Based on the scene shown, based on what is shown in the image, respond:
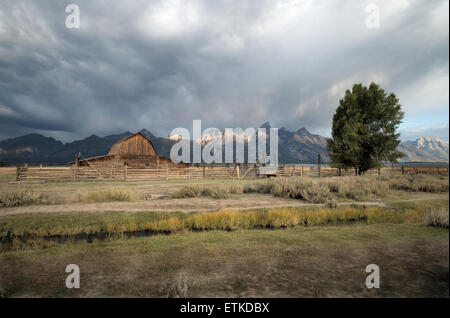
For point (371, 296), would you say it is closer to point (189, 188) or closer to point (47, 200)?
point (189, 188)

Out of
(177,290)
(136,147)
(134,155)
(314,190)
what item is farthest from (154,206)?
(136,147)

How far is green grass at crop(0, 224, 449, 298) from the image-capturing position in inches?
110

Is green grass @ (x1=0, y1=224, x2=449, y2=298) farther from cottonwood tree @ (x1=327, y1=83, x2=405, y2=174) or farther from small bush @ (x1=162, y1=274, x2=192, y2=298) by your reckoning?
cottonwood tree @ (x1=327, y1=83, x2=405, y2=174)

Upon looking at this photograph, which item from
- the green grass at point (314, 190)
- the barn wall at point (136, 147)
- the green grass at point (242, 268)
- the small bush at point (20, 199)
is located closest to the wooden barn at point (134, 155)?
the barn wall at point (136, 147)

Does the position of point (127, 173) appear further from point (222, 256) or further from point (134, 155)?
point (222, 256)

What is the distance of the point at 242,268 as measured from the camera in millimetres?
3736

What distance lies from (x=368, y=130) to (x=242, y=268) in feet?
84.2

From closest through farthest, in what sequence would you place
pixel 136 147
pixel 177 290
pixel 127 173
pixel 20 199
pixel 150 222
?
pixel 177 290 < pixel 150 222 < pixel 20 199 < pixel 127 173 < pixel 136 147

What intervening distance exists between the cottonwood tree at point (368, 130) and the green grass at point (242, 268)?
70.3 ft

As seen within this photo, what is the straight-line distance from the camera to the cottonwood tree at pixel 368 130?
2289 centimetres

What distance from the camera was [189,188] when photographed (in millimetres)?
14820

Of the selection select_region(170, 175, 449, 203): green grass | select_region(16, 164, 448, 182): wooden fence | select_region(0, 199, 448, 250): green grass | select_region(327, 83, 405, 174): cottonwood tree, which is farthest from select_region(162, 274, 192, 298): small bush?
select_region(16, 164, 448, 182): wooden fence

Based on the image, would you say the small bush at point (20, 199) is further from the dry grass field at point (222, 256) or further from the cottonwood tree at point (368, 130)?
the cottonwood tree at point (368, 130)
